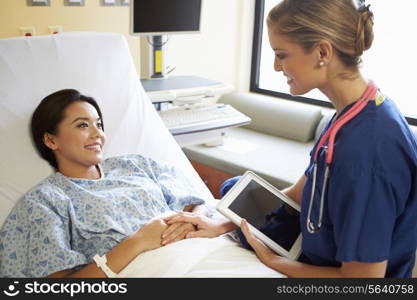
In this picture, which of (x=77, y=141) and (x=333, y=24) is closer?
(x=333, y=24)

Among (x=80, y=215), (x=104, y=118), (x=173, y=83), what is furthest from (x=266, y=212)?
(x=173, y=83)

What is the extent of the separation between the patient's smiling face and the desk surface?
843 millimetres

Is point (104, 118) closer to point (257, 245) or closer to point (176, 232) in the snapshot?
point (176, 232)

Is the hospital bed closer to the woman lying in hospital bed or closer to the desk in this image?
the woman lying in hospital bed

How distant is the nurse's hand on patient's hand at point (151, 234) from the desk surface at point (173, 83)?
1.07 m

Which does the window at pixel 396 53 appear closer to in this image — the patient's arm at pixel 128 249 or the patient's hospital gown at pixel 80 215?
the patient's hospital gown at pixel 80 215

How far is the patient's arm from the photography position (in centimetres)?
125

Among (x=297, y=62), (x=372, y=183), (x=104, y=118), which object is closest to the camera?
(x=372, y=183)

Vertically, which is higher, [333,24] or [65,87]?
[333,24]

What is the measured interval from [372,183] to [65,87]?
1080 millimetres

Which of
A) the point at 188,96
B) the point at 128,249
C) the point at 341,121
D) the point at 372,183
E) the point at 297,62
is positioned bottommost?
the point at 128,249

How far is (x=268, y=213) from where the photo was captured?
4.68 feet

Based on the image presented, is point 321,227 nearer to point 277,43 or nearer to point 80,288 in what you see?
point 277,43

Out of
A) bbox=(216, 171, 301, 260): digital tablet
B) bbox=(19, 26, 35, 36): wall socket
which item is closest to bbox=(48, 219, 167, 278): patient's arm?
bbox=(216, 171, 301, 260): digital tablet
